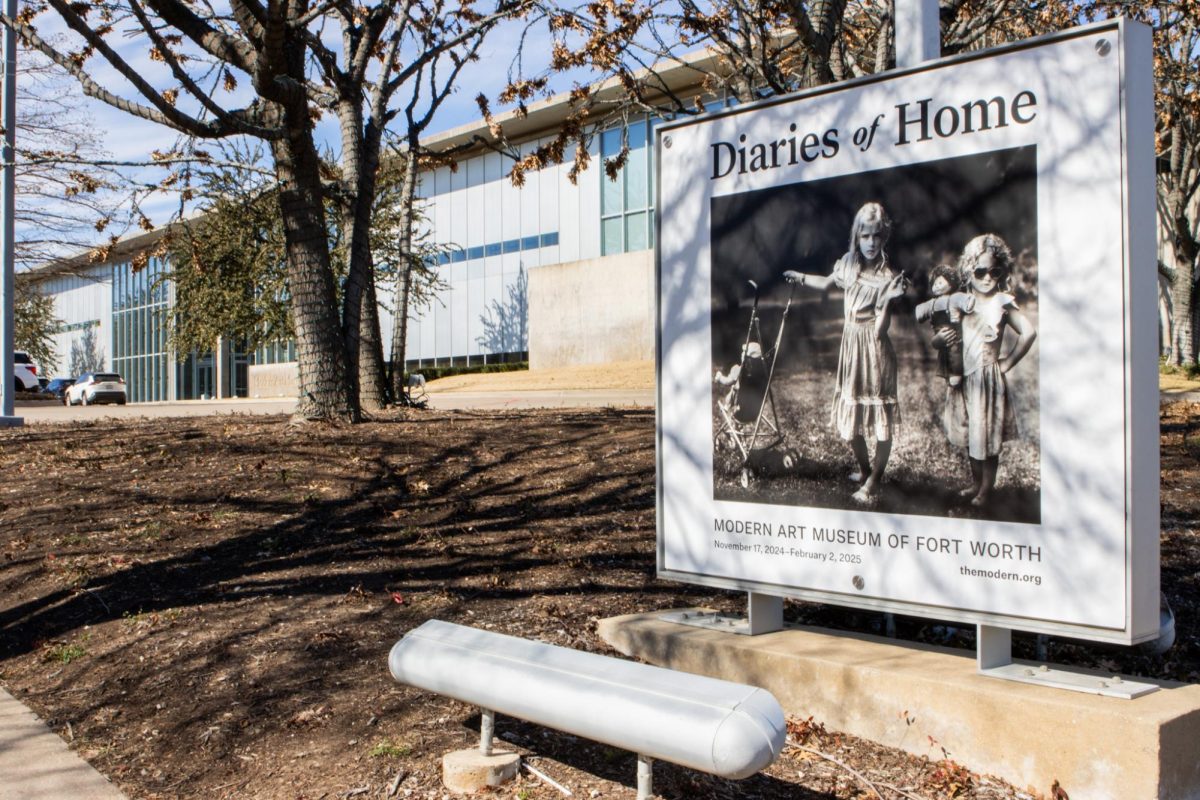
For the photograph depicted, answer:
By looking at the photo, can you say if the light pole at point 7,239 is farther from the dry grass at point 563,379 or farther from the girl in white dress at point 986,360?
the dry grass at point 563,379

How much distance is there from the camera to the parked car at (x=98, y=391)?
46.8m

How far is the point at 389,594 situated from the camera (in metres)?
6.39

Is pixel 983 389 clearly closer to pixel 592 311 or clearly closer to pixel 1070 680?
pixel 1070 680

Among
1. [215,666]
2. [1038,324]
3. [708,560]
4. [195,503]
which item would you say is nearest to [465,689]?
[708,560]

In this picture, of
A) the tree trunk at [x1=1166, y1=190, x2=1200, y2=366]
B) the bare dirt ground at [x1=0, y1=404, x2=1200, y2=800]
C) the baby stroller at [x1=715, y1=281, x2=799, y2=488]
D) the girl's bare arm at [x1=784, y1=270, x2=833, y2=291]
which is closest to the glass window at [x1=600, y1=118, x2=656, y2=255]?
the tree trunk at [x1=1166, y1=190, x2=1200, y2=366]

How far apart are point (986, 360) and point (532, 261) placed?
41.9 metres

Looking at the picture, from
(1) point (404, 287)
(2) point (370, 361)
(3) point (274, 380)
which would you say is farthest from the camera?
(3) point (274, 380)

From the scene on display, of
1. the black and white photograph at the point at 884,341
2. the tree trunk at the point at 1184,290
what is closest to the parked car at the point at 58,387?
the tree trunk at the point at 1184,290

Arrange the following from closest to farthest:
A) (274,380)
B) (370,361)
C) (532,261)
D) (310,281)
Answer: (310,281)
(370,361)
(532,261)
(274,380)

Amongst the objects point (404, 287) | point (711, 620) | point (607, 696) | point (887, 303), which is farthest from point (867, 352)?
point (404, 287)

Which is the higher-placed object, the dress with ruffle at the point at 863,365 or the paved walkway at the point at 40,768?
the dress with ruffle at the point at 863,365

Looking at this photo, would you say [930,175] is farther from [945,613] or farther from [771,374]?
[945,613]

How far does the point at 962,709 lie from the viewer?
14.1 feet

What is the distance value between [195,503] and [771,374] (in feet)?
16.3
